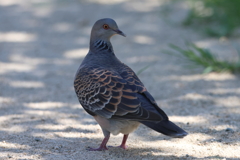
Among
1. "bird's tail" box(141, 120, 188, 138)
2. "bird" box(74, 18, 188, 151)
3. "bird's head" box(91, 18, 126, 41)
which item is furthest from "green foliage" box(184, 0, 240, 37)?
"bird's tail" box(141, 120, 188, 138)

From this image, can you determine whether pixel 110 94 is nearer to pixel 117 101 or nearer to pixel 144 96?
pixel 117 101

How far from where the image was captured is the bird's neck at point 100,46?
4.70 meters

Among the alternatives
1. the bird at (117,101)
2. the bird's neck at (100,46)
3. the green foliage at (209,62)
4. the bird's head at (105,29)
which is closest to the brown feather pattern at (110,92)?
the bird at (117,101)

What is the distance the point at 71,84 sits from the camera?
21.9ft

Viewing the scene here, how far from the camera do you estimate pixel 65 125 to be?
4855mm

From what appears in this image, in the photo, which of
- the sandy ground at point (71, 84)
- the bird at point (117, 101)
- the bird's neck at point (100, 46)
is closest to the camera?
the bird at point (117, 101)

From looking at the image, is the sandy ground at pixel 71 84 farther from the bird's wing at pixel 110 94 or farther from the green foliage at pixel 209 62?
the bird's wing at pixel 110 94

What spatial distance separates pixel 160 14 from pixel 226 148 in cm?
589

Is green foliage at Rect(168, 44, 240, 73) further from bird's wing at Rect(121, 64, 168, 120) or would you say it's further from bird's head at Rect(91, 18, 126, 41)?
bird's wing at Rect(121, 64, 168, 120)

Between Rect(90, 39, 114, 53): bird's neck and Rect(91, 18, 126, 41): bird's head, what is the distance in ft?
0.16

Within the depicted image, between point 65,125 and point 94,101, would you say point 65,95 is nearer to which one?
point 65,125

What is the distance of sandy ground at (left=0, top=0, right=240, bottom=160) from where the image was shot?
4.13m

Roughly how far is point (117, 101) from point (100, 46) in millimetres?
1056

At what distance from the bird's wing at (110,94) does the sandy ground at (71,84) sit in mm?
451
